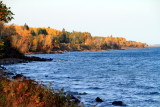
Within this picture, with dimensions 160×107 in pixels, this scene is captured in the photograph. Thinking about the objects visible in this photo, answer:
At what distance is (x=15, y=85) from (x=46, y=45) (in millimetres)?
161909

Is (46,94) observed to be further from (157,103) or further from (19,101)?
(157,103)

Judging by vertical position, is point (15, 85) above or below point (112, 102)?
above

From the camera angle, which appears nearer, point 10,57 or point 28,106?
point 28,106

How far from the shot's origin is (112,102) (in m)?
21.9

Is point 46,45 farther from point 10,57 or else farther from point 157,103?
point 157,103

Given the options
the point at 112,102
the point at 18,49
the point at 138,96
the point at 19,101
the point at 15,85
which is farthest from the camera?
the point at 18,49

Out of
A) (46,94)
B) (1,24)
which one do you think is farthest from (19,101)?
(1,24)

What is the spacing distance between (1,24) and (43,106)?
59.8 metres

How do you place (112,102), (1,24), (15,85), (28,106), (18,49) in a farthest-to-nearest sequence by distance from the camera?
(18,49) → (1,24) → (112,102) → (15,85) → (28,106)

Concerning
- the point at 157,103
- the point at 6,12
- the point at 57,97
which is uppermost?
the point at 6,12

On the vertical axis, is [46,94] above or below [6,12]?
below

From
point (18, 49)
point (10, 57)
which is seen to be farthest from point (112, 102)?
point (18, 49)

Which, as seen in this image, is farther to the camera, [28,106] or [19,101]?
[19,101]

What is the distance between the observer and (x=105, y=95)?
25.7m
